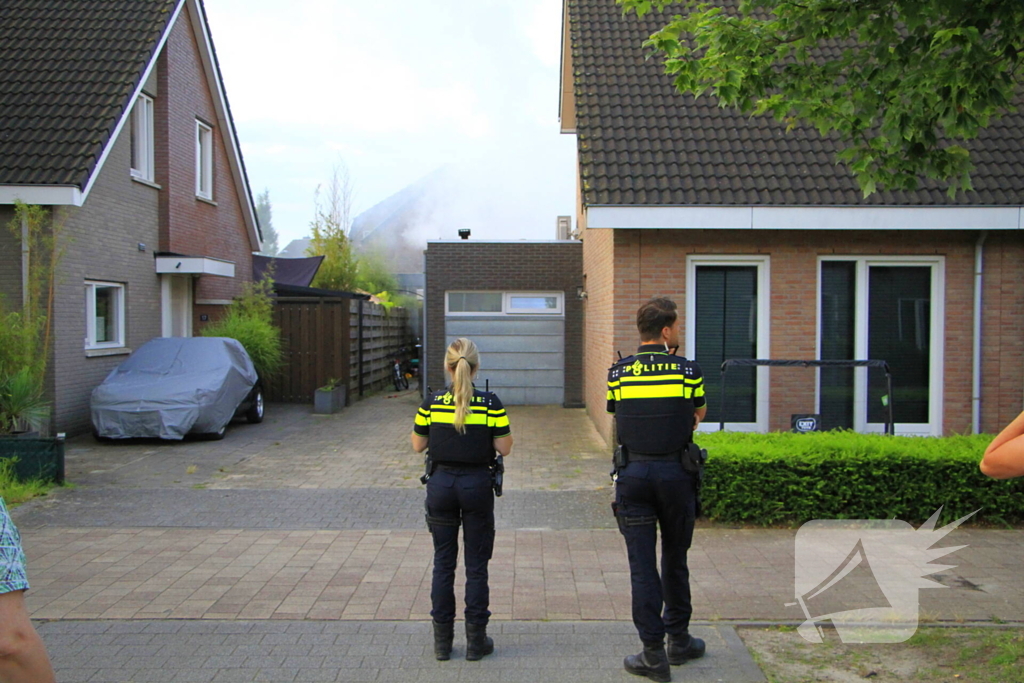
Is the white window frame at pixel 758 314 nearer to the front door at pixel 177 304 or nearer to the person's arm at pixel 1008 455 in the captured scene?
the person's arm at pixel 1008 455

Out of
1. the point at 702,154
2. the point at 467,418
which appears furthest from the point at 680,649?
the point at 702,154

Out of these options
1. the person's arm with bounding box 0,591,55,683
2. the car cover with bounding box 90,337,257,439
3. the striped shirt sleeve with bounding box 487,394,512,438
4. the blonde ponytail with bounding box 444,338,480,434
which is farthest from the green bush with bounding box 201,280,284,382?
the person's arm with bounding box 0,591,55,683

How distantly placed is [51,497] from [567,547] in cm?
525

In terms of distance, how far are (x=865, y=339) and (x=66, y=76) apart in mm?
11845

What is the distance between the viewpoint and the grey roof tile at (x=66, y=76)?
40.5ft

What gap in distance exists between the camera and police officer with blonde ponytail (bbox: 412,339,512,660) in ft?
16.6

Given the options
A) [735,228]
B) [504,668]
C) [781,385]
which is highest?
[735,228]

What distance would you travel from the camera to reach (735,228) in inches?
417

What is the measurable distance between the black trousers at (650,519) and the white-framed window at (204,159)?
1451 centimetres

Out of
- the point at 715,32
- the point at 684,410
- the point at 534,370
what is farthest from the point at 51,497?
the point at 534,370

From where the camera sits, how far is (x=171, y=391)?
41.1 feet

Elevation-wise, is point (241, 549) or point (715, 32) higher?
point (715, 32)

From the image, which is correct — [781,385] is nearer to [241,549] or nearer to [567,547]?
[567,547]

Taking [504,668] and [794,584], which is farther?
[794,584]
